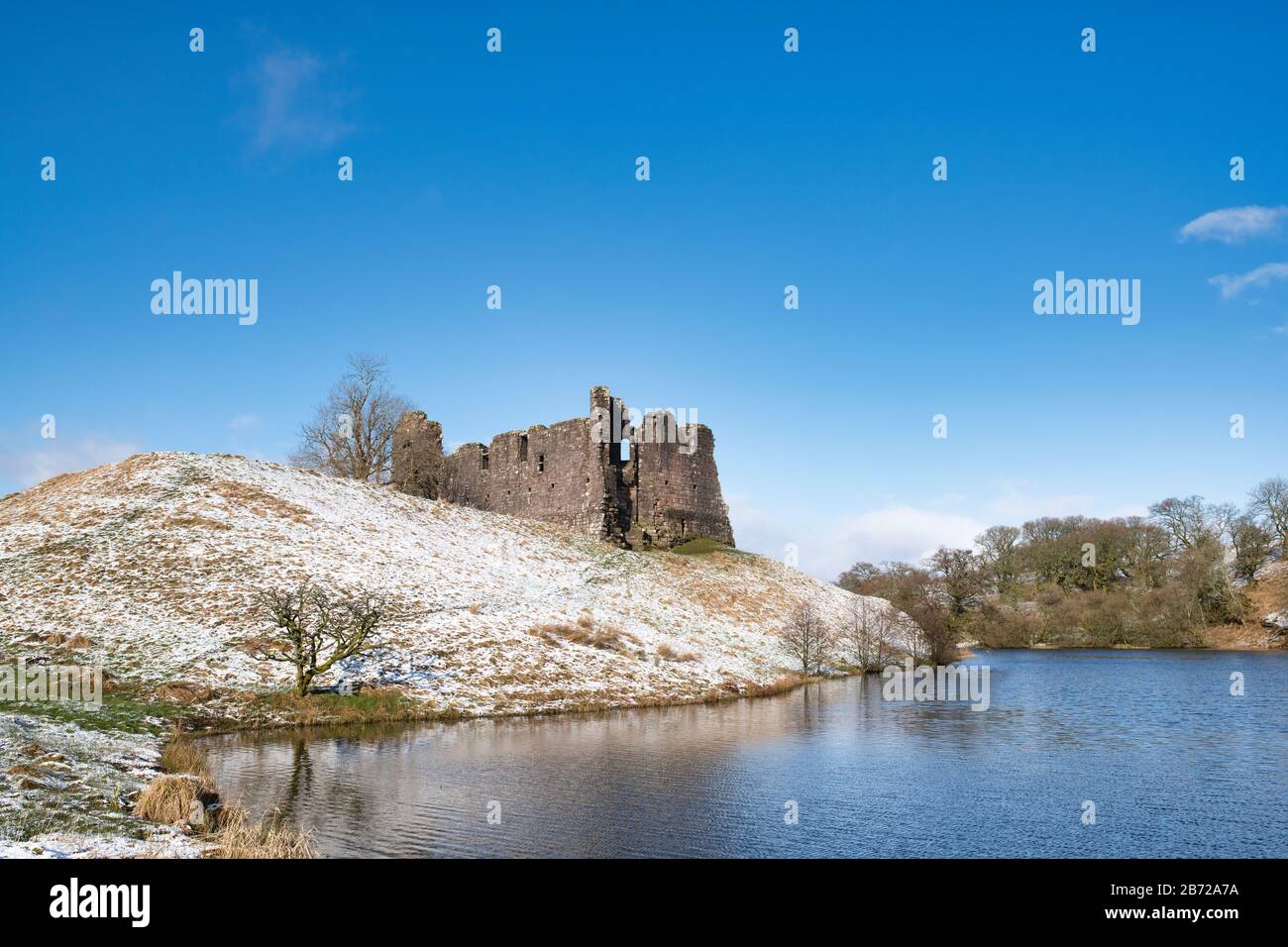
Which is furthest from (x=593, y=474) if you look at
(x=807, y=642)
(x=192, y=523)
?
(x=192, y=523)

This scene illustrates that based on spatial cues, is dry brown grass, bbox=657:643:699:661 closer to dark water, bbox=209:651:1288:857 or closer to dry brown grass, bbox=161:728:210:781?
dark water, bbox=209:651:1288:857

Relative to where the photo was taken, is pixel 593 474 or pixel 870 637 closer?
pixel 870 637

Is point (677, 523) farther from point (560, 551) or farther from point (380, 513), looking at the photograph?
point (380, 513)

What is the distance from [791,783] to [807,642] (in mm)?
27521

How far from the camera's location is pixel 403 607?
34.9 m

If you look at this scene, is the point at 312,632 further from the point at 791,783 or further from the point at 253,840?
the point at 253,840

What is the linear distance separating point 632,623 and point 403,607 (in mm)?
12230

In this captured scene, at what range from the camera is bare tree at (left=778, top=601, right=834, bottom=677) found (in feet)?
148

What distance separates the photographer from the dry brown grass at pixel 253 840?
10.6m

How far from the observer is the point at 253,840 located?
11203 millimetres

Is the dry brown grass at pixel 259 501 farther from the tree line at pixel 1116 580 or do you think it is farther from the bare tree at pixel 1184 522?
the bare tree at pixel 1184 522

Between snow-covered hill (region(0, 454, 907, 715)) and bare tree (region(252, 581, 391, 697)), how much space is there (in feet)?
2.68

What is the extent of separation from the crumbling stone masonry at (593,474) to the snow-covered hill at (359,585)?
6839mm
